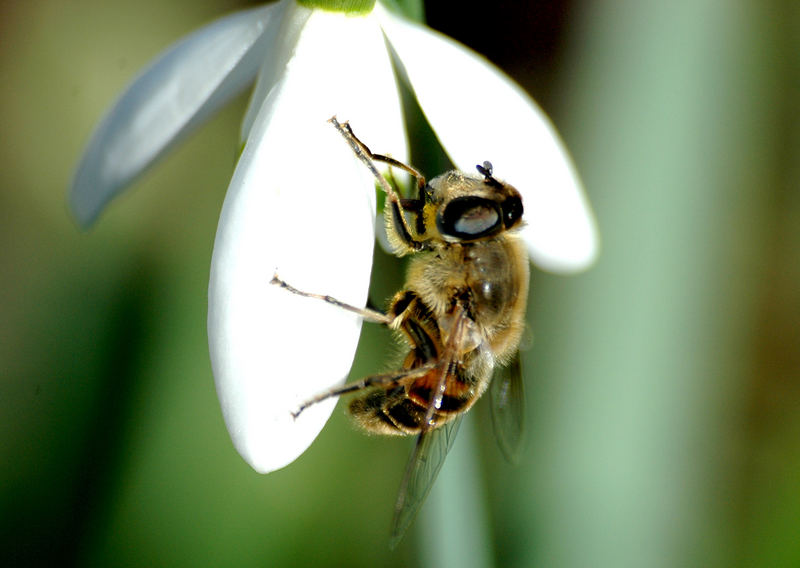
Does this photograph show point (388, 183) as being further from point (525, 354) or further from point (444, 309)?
point (525, 354)

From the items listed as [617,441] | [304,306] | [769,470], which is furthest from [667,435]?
[304,306]

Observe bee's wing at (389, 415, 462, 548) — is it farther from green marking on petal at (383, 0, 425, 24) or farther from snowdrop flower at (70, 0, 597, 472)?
green marking on petal at (383, 0, 425, 24)

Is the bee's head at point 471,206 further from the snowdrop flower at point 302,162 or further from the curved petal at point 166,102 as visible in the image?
the curved petal at point 166,102

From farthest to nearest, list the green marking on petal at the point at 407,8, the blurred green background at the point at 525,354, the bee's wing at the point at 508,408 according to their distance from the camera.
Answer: the blurred green background at the point at 525,354
the bee's wing at the point at 508,408
the green marking on petal at the point at 407,8

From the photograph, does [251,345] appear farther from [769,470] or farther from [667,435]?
[769,470]

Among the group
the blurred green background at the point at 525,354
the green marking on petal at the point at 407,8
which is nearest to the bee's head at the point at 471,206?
the green marking on petal at the point at 407,8

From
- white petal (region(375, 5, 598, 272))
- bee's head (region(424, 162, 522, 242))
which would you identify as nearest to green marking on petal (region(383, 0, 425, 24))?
white petal (region(375, 5, 598, 272))

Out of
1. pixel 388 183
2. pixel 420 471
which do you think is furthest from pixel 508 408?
pixel 388 183
